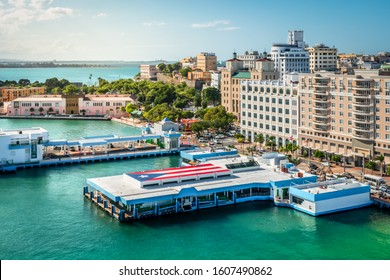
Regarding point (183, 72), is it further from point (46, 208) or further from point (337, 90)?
point (46, 208)

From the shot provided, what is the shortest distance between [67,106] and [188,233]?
2192 centimetres

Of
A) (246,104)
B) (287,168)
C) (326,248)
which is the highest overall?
(246,104)

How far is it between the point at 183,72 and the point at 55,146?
24.0m

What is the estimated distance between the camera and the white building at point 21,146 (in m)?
16.3

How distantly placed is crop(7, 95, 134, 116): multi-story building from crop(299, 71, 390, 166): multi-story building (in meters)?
15.8

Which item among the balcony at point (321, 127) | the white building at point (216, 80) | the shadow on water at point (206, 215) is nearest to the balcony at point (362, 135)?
the balcony at point (321, 127)

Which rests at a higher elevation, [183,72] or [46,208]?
[183,72]

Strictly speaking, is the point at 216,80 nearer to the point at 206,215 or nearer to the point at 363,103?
the point at 363,103

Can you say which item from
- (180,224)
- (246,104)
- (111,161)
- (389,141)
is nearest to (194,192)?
(180,224)

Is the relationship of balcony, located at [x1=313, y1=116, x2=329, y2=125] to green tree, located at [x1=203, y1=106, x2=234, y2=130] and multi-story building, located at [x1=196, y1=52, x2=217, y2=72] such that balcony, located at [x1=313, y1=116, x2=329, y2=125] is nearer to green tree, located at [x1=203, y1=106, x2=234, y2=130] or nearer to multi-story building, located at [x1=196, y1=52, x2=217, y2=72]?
green tree, located at [x1=203, y1=106, x2=234, y2=130]

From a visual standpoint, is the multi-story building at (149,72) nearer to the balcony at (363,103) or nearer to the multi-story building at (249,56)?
the multi-story building at (249,56)

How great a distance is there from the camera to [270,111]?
1820cm

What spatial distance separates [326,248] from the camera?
370 inches

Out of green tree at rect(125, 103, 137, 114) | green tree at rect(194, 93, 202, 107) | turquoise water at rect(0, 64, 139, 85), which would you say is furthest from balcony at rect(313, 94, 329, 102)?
turquoise water at rect(0, 64, 139, 85)
